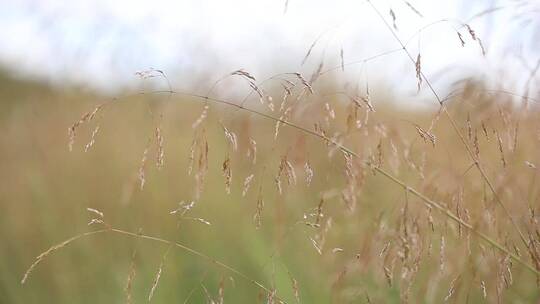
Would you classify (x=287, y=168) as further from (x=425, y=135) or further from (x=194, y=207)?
(x=194, y=207)

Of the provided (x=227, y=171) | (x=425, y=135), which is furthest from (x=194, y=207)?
(x=425, y=135)

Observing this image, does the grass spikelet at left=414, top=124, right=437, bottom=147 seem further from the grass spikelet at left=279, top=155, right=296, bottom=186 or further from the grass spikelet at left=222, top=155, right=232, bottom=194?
the grass spikelet at left=222, top=155, right=232, bottom=194

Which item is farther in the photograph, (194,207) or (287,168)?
(194,207)

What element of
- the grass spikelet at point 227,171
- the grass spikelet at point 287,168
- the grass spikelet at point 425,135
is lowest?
the grass spikelet at point 227,171

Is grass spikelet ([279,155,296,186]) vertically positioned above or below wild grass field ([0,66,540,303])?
above

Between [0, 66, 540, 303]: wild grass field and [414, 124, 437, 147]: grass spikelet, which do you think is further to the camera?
[0, 66, 540, 303]: wild grass field

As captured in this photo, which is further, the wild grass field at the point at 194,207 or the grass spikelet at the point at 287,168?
the wild grass field at the point at 194,207

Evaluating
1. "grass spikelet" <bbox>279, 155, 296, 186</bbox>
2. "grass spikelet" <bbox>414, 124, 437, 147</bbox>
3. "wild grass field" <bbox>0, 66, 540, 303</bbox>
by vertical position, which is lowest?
"wild grass field" <bbox>0, 66, 540, 303</bbox>

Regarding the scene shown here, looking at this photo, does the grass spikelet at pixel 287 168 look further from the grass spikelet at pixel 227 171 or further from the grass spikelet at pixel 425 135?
the grass spikelet at pixel 425 135

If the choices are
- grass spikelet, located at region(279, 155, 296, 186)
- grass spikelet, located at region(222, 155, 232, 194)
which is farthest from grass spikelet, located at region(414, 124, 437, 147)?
grass spikelet, located at region(222, 155, 232, 194)

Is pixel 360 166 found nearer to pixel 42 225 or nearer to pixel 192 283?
pixel 192 283

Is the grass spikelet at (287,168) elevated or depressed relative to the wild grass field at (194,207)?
elevated

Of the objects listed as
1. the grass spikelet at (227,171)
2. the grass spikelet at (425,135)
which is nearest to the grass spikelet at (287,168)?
the grass spikelet at (227,171)

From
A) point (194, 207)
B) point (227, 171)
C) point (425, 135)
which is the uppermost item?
point (425, 135)
